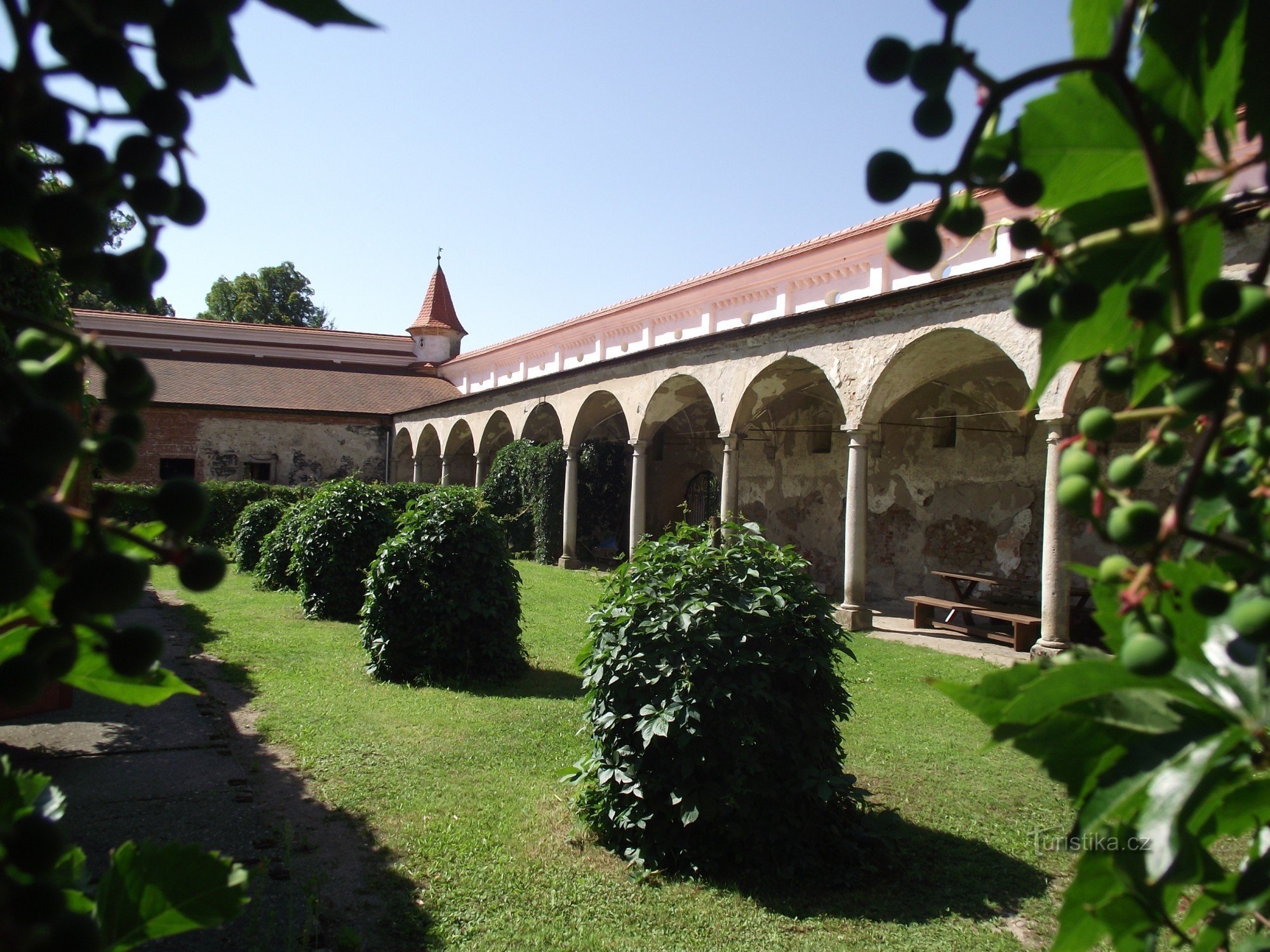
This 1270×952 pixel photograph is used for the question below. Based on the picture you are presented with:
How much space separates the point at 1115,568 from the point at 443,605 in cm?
875

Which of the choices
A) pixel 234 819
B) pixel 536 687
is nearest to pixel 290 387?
pixel 536 687

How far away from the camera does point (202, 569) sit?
0.62m

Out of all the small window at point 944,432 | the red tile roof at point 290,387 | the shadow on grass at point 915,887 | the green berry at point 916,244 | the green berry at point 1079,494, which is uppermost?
the red tile roof at point 290,387

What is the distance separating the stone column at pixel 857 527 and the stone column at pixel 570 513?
28.2 feet

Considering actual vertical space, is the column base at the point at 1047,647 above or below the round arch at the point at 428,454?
below

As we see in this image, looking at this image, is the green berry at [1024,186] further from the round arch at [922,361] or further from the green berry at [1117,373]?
the round arch at [922,361]

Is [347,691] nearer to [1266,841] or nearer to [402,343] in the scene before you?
[1266,841]

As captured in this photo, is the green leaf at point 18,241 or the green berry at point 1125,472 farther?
the green leaf at point 18,241

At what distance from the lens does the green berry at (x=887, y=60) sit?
0.63m

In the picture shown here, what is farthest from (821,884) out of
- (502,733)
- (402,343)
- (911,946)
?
(402,343)

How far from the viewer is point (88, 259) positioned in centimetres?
65

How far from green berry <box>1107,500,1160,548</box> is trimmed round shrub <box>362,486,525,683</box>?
8.70 m

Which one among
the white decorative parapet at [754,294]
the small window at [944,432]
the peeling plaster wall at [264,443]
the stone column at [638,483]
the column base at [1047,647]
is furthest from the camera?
the peeling plaster wall at [264,443]

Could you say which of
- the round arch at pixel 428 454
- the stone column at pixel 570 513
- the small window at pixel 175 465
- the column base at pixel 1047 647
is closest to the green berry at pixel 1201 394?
the column base at pixel 1047 647
